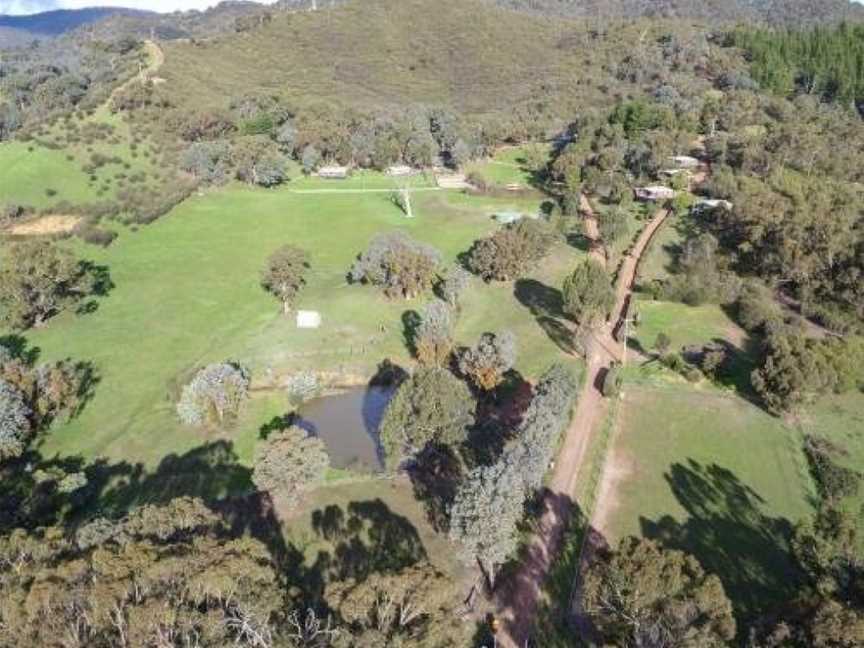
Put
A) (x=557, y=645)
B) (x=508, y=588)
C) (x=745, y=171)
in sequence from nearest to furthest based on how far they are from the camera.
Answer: (x=557, y=645), (x=508, y=588), (x=745, y=171)

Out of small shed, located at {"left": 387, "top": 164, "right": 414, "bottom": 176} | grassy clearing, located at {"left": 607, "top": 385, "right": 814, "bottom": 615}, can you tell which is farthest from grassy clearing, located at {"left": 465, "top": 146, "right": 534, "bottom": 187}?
grassy clearing, located at {"left": 607, "top": 385, "right": 814, "bottom": 615}

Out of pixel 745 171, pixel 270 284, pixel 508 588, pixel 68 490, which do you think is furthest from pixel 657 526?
pixel 745 171

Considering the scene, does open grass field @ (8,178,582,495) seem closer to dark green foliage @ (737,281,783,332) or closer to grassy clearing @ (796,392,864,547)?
dark green foliage @ (737,281,783,332)

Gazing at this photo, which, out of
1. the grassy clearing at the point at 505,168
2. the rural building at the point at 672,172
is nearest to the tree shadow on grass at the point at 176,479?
the grassy clearing at the point at 505,168

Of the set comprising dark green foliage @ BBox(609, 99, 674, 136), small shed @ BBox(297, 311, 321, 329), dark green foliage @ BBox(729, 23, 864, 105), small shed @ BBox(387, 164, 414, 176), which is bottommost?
small shed @ BBox(387, 164, 414, 176)

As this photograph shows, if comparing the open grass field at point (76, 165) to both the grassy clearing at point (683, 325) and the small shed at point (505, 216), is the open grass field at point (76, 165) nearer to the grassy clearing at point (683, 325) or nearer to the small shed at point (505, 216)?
the small shed at point (505, 216)

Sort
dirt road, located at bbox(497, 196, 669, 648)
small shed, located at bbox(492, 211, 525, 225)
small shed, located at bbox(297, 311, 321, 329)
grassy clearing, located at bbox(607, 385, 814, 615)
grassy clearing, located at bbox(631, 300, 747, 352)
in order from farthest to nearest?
small shed, located at bbox(492, 211, 525, 225) → small shed, located at bbox(297, 311, 321, 329) → grassy clearing, located at bbox(631, 300, 747, 352) → grassy clearing, located at bbox(607, 385, 814, 615) → dirt road, located at bbox(497, 196, 669, 648)

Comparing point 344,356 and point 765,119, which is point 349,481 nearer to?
point 344,356
